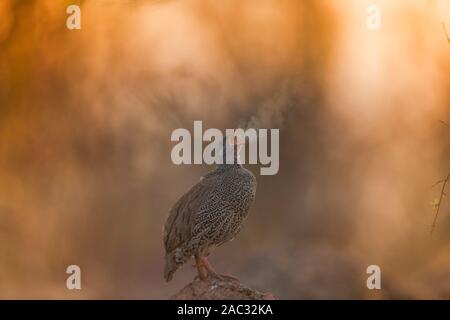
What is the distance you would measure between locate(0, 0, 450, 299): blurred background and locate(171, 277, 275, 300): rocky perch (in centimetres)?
80

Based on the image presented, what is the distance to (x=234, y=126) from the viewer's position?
5355 millimetres

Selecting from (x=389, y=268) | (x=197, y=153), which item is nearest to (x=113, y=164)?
(x=197, y=153)

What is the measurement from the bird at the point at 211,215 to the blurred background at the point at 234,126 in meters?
0.77

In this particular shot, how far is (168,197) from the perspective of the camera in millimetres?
5406

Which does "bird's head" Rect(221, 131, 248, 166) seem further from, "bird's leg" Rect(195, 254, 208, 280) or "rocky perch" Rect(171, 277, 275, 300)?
"rocky perch" Rect(171, 277, 275, 300)

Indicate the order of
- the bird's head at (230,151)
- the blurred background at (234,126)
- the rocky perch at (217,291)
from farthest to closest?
the blurred background at (234,126)
the bird's head at (230,151)
the rocky perch at (217,291)

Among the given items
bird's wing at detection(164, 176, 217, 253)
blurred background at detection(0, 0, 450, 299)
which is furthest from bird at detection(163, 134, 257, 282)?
blurred background at detection(0, 0, 450, 299)

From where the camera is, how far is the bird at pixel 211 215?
4539 millimetres

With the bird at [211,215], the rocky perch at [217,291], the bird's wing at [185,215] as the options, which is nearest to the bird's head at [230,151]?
the bird at [211,215]

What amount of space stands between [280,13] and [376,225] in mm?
1857

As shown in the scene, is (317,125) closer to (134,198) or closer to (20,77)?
(134,198)

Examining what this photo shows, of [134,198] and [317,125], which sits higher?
[317,125]

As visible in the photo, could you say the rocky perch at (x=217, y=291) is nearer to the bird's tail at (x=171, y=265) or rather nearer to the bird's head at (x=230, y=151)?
the bird's tail at (x=171, y=265)

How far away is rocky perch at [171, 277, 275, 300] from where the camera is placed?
4.50 meters
